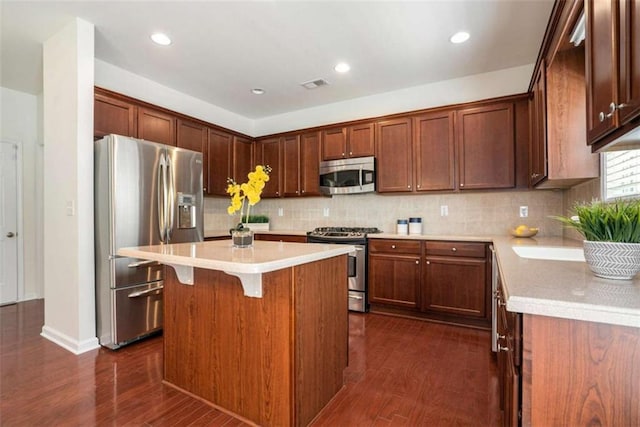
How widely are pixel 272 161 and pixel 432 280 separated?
Result: 9.33ft

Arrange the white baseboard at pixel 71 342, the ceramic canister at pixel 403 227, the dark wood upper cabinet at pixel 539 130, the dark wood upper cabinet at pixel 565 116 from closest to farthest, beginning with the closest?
the dark wood upper cabinet at pixel 565 116, the dark wood upper cabinet at pixel 539 130, the white baseboard at pixel 71 342, the ceramic canister at pixel 403 227

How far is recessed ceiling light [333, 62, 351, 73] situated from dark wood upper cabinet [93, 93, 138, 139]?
7.18 ft

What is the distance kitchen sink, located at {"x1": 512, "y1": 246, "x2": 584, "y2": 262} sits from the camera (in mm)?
1954

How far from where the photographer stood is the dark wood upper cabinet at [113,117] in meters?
2.98

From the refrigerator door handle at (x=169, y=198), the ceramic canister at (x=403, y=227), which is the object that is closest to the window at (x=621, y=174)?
the ceramic canister at (x=403, y=227)

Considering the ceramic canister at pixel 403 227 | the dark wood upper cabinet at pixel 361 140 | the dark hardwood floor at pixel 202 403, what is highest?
the dark wood upper cabinet at pixel 361 140

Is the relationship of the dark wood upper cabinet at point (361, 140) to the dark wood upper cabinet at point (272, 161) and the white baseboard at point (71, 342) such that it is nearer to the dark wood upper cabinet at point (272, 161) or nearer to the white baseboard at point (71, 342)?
the dark wood upper cabinet at point (272, 161)

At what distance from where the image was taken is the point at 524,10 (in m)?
2.47

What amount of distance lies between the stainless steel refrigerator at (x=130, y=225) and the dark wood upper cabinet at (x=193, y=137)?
0.76 m

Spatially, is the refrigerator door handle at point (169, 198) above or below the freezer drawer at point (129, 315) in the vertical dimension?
above

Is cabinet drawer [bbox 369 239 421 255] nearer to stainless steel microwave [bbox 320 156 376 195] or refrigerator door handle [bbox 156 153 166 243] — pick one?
stainless steel microwave [bbox 320 156 376 195]

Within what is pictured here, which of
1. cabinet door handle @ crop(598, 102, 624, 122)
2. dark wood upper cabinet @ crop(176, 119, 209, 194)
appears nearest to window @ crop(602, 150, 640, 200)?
cabinet door handle @ crop(598, 102, 624, 122)

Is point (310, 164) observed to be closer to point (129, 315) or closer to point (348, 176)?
point (348, 176)

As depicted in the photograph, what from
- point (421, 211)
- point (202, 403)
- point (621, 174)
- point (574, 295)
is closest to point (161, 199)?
point (202, 403)
